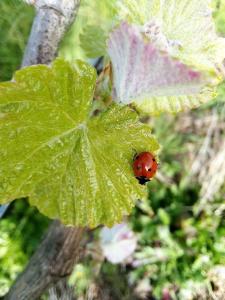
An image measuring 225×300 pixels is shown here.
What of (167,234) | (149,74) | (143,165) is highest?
(149,74)

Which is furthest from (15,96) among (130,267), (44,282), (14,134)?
(130,267)

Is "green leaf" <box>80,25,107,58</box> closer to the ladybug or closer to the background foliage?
the ladybug

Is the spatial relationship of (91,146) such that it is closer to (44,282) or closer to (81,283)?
(44,282)

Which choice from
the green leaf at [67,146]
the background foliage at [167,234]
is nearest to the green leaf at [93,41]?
the green leaf at [67,146]

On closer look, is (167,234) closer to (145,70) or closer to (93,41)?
(93,41)

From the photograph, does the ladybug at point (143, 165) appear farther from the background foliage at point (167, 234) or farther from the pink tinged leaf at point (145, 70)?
the background foliage at point (167, 234)

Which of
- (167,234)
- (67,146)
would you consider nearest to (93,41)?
(67,146)

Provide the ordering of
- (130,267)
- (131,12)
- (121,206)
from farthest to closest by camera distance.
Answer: (130,267) < (121,206) < (131,12)
